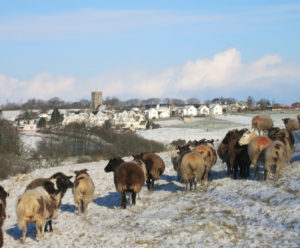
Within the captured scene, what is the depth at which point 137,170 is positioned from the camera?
52.7ft

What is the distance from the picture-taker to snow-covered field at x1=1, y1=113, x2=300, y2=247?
11859mm

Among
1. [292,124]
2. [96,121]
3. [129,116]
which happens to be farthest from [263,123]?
[129,116]

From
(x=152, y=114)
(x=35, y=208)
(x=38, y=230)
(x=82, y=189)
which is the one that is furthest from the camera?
(x=152, y=114)

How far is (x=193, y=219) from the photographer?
1362 centimetres

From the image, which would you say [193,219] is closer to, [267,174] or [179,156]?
[267,174]

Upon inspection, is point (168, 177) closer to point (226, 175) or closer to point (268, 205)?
point (226, 175)

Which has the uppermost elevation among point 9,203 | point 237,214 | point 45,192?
point 45,192

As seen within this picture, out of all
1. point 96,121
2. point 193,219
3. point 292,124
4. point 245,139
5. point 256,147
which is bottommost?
point 193,219

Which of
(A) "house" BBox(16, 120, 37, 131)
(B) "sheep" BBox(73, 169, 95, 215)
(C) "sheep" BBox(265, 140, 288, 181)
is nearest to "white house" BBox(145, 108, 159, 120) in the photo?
(A) "house" BBox(16, 120, 37, 131)

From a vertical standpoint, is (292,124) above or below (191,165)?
above

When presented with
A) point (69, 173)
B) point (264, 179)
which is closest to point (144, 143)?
point (69, 173)

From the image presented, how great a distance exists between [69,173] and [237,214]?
20.0 metres

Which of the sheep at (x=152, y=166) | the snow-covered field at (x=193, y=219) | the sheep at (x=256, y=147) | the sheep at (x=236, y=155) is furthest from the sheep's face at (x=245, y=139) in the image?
the sheep at (x=152, y=166)

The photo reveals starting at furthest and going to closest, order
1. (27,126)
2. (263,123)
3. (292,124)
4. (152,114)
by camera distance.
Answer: (152,114)
(27,126)
(292,124)
(263,123)
